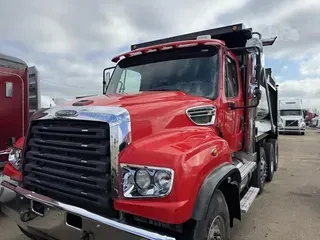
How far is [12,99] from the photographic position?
18.2 feet

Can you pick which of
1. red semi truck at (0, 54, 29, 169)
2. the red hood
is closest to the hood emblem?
the red hood

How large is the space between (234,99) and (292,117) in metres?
25.1

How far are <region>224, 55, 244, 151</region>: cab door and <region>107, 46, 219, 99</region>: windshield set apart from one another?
0.94 feet

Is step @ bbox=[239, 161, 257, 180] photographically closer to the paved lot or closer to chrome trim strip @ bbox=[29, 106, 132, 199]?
the paved lot

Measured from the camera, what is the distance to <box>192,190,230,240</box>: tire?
2295 mm

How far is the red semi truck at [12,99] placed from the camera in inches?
210

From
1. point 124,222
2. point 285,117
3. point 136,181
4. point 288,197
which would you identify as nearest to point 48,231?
point 124,222

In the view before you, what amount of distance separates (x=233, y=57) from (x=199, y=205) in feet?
8.98

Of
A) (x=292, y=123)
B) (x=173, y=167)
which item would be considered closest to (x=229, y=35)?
(x=173, y=167)

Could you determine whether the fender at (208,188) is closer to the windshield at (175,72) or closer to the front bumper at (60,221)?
the front bumper at (60,221)

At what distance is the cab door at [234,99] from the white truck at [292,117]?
78.2 ft

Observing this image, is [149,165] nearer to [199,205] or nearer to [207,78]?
[199,205]

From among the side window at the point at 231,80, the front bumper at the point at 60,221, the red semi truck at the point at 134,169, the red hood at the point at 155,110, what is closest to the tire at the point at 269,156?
the side window at the point at 231,80

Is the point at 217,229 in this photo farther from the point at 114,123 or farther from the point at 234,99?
the point at 234,99
